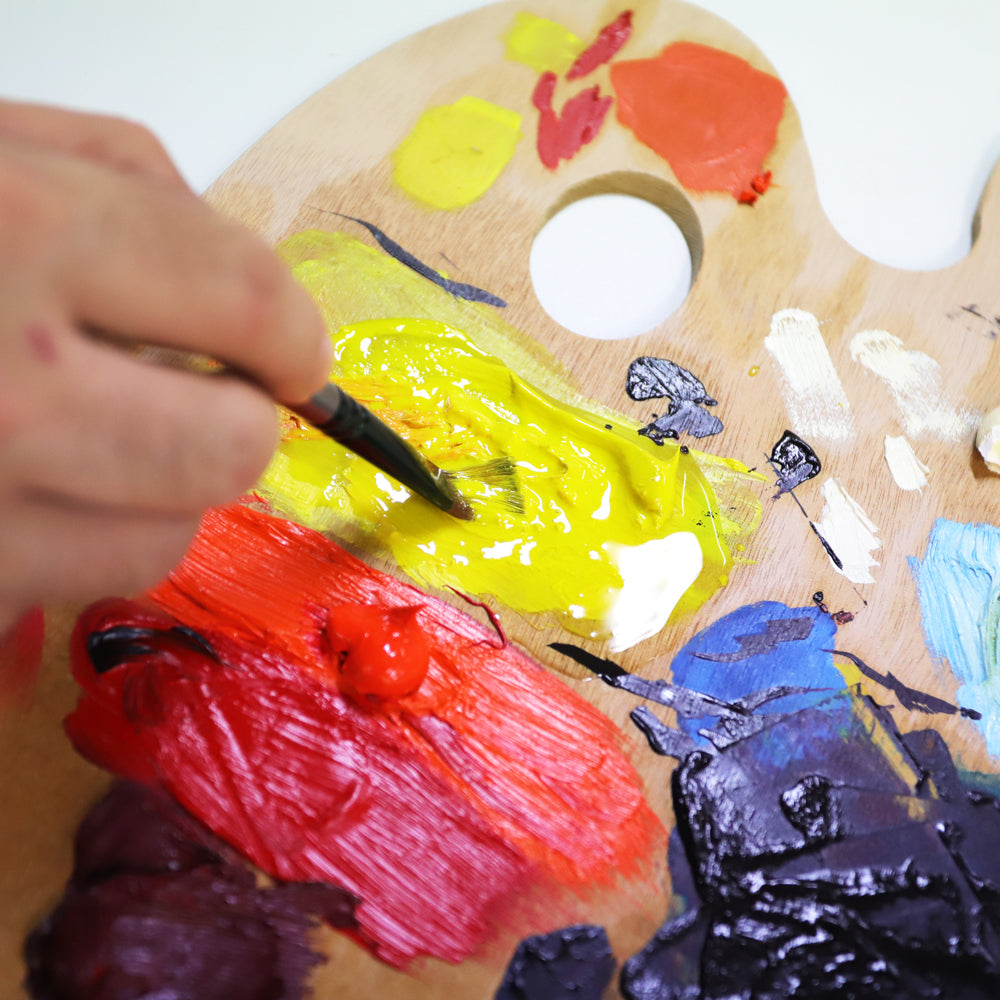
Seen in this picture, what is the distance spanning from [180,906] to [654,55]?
55.0 inches

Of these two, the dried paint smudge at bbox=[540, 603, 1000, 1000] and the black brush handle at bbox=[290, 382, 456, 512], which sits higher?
the black brush handle at bbox=[290, 382, 456, 512]

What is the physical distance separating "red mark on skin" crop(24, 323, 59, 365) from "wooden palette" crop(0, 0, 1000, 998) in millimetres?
615

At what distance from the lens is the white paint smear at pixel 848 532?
1.10 meters

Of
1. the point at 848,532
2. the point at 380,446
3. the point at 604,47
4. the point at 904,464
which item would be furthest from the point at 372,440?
the point at 604,47

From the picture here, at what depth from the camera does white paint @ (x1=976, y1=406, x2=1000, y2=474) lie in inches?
44.9

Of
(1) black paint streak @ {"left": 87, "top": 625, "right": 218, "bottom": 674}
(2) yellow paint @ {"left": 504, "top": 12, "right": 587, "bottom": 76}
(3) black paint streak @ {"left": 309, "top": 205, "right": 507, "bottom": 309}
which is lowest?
(1) black paint streak @ {"left": 87, "top": 625, "right": 218, "bottom": 674}

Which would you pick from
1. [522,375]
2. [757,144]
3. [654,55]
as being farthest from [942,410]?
[654,55]

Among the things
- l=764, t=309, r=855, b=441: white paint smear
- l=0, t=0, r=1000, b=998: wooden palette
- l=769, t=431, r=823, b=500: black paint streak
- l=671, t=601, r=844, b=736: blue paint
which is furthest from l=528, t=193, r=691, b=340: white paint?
l=671, t=601, r=844, b=736: blue paint

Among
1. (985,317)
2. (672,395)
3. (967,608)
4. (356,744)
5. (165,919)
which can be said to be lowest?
(165,919)

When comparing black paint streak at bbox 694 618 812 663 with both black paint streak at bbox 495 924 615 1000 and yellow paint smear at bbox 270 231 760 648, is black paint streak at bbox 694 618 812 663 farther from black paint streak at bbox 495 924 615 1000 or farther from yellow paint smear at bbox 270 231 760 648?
black paint streak at bbox 495 924 615 1000

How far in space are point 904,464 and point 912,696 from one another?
13.2 inches

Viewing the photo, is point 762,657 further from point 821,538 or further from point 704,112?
point 704,112

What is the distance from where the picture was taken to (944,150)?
5.33ft

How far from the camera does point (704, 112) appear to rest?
4.36 feet
